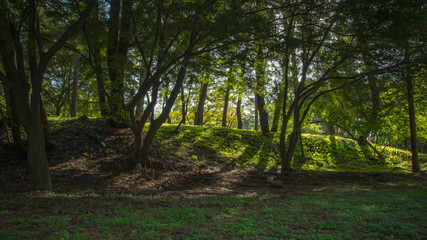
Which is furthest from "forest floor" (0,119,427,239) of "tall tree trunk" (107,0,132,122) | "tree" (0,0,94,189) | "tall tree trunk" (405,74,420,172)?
"tall tree trunk" (405,74,420,172)

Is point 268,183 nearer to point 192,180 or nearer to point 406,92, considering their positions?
point 192,180

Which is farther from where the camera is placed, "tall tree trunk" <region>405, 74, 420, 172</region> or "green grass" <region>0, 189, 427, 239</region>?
"tall tree trunk" <region>405, 74, 420, 172</region>

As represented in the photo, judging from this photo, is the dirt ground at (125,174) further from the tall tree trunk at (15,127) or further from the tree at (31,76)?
the tree at (31,76)

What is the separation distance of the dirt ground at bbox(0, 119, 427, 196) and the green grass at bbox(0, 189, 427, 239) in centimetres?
127

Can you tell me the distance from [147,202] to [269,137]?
11410 millimetres

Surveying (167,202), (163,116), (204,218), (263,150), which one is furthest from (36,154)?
(263,150)

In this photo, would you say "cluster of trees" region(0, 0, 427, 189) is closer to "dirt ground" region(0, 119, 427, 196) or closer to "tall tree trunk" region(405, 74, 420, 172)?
"tall tree trunk" region(405, 74, 420, 172)

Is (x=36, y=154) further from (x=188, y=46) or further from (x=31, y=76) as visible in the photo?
(x=188, y=46)

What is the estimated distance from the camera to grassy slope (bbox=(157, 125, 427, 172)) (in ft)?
36.0

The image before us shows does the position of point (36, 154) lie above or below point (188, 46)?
below

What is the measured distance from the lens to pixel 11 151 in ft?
24.4

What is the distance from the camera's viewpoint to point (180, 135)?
474 inches

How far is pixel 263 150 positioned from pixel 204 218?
9.58 meters

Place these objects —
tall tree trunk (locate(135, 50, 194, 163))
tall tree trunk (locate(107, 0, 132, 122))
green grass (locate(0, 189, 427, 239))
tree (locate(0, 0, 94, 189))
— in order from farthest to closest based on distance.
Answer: tall tree trunk (locate(135, 50, 194, 163))
tall tree trunk (locate(107, 0, 132, 122))
tree (locate(0, 0, 94, 189))
green grass (locate(0, 189, 427, 239))
